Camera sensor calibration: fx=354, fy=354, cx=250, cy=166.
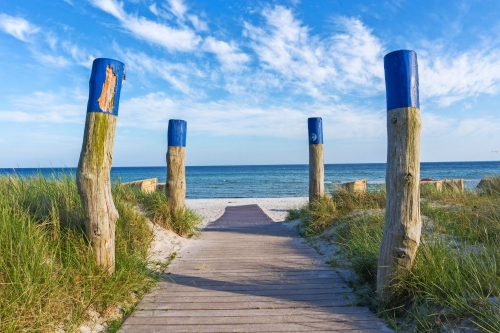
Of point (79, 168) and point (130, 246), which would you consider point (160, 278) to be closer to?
point (130, 246)

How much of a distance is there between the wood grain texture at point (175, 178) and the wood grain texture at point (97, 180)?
3405 mm

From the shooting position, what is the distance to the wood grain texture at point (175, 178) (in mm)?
6941

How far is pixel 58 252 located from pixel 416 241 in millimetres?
3286

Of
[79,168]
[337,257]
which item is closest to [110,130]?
[79,168]

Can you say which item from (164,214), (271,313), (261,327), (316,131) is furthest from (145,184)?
(261,327)

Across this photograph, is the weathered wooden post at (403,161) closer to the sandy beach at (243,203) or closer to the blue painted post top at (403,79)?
the blue painted post top at (403,79)

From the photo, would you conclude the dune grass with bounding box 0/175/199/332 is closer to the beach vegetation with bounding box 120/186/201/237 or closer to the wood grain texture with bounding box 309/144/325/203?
the beach vegetation with bounding box 120/186/201/237

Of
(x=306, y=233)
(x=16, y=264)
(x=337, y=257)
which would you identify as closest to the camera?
(x=16, y=264)

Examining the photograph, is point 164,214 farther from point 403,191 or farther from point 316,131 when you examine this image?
point 403,191

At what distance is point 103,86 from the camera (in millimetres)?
3412

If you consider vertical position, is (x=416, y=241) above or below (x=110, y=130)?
below

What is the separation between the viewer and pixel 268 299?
3430mm

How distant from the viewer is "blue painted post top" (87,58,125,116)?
3.40 m

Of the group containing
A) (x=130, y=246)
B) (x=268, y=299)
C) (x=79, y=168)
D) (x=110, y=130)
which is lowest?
(x=268, y=299)
